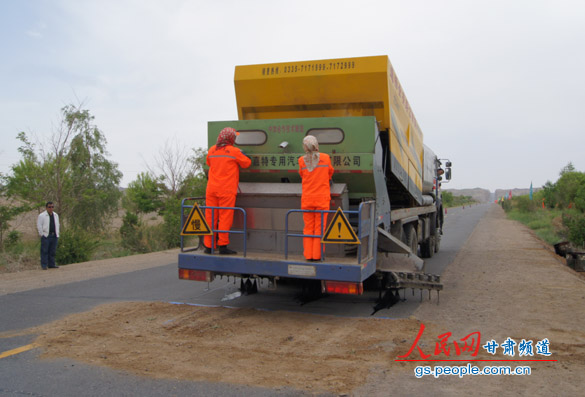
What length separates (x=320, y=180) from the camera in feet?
18.2

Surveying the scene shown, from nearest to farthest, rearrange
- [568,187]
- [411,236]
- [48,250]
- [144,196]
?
[411,236]
[48,250]
[144,196]
[568,187]

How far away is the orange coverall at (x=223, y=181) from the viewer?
6.04 metres

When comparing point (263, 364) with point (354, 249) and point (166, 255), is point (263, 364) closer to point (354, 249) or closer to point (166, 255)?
point (354, 249)

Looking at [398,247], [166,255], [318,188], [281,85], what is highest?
[281,85]

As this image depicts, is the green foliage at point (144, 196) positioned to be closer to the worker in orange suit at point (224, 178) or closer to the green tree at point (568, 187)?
the worker in orange suit at point (224, 178)

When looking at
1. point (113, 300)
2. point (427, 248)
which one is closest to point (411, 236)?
point (427, 248)

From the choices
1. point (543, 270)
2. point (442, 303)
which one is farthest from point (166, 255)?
point (543, 270)

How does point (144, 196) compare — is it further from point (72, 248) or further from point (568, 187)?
point (568, 187)

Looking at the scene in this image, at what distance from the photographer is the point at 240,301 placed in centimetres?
707

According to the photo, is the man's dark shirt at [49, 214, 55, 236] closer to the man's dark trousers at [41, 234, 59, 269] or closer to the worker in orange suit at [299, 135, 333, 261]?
the man's dark trousers at [41, 234, 59, 269]

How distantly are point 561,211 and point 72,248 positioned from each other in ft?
92.9

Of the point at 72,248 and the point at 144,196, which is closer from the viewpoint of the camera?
the point at 72,248

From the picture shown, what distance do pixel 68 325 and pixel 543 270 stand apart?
9427 millimetres

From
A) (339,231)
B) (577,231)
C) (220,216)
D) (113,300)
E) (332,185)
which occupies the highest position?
(332,185)
